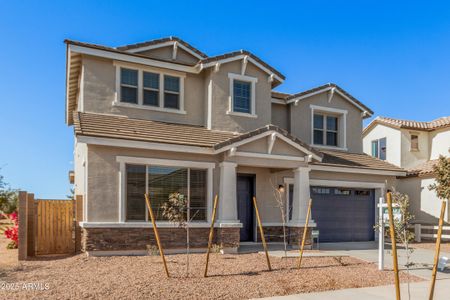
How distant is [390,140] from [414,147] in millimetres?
1452

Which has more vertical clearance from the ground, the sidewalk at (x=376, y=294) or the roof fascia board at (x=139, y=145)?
the roof fascia board at (x=139, y=145)

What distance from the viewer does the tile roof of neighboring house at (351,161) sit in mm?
16836

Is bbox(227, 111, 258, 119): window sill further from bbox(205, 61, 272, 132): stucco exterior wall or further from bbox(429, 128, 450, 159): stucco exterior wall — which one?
bbox(429, 128, 450, 159): stucco exterior wall

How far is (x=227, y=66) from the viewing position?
15.6 m

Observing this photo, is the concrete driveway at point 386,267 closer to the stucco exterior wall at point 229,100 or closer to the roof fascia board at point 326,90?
the stucco exterior wall at point 229,100

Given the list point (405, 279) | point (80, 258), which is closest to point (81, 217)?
point (80, 258)

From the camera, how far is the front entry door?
15.3m

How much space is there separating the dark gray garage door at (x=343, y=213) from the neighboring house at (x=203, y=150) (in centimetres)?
5

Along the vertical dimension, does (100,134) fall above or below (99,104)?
below

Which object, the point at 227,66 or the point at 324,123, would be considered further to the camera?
the point at 324,123

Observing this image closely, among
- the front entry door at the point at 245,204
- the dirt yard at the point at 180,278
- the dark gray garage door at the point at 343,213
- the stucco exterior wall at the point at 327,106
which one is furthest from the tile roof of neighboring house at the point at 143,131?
the dark gray garage door at the point at 343,213

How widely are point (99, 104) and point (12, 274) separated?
21.7 feet

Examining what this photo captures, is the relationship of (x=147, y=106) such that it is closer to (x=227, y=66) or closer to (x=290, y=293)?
(x=227, y=66)

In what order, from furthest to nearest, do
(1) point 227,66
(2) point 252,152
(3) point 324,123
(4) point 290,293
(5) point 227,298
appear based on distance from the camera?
(3) point 324,123
(1) point 227,66
(2) point 252,152
(4) point 290,293
(5) point 227,298
